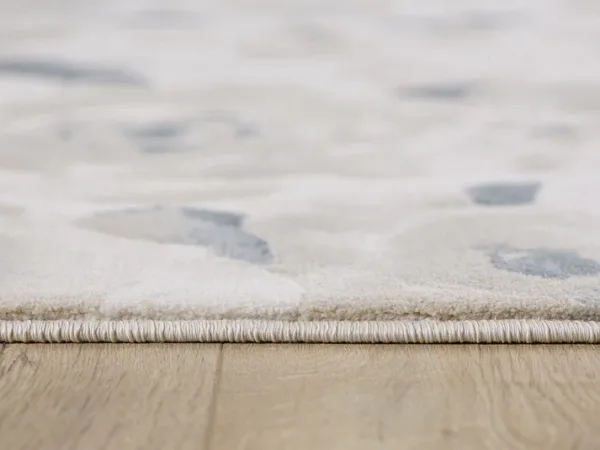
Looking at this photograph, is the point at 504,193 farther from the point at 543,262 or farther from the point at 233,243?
the point at 233,243

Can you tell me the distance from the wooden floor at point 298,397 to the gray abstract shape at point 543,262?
0.09 metres

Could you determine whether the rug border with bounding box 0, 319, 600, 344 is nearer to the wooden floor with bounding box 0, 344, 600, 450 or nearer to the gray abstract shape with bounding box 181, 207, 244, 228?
the wooden floor with bounding box 0, 344, 600, 450

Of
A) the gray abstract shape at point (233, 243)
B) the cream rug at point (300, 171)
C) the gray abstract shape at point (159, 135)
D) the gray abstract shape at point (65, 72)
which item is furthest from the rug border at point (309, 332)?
the gray abstract shape at point (65, 72)

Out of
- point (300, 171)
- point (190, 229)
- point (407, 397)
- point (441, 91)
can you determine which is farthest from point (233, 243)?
point (441, 91)

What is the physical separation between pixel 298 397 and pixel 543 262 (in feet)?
0.96

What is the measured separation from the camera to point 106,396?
752mm

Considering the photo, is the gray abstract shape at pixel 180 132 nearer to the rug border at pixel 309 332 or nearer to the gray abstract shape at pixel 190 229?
the gray abstract shape at pixel 190 229

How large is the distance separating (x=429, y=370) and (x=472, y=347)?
0.17ft

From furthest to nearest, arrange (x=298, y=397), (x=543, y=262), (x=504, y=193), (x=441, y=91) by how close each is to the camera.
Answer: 1. (x=441, y=91)
2. (x=504, y=193)
3. (x=543, y=262)
4. (x=298, y=397)

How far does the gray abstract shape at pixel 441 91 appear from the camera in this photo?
1.15 m

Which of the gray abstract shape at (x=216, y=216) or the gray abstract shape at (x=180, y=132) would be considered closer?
the gray abstract shape at (x=216, y=216)

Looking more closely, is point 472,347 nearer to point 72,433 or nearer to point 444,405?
point 444,405

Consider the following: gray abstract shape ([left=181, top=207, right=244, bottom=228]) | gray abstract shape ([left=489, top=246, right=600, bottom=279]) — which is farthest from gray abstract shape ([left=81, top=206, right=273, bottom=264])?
gray abstract shape ([left=489, top=246, right=600, bottom=279])

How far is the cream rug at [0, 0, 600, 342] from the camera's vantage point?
84 centimetres
